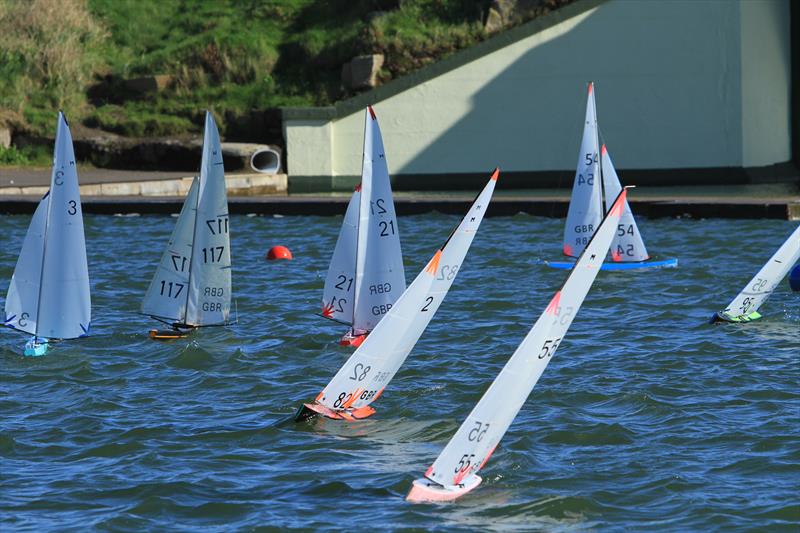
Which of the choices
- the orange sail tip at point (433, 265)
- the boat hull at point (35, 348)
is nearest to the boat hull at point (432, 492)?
the orange sail tip at point (433, 265)

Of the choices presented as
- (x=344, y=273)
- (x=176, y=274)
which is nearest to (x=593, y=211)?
(x=344, y=273)

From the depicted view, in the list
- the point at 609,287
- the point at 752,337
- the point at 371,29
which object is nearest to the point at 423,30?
the point at 371,29

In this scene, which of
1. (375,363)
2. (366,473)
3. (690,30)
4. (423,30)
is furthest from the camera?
(423,30)

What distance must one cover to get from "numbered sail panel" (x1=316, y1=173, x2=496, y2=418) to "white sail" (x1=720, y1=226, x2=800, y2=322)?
6.75 metres

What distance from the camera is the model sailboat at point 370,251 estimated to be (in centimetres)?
1631

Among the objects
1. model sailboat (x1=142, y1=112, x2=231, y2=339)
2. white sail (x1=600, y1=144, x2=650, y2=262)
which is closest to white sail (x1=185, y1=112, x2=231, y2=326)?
model sailboat (x1=142, y1=112, x2=231, y2=339)

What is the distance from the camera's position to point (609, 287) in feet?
73.5

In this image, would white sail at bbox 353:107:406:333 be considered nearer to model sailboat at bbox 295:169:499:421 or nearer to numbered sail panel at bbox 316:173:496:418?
model sailboat at bbox 295:169:499:421

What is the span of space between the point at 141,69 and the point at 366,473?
31390 mm

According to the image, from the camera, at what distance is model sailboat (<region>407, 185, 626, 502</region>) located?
34.3 feet

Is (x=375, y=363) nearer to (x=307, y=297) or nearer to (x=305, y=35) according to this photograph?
(x=307, y=297)

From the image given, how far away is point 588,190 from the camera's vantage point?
2338 cm

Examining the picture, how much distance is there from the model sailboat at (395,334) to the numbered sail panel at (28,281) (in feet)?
14.8

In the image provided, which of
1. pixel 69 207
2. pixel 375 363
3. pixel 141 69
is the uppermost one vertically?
pixel 141 69
